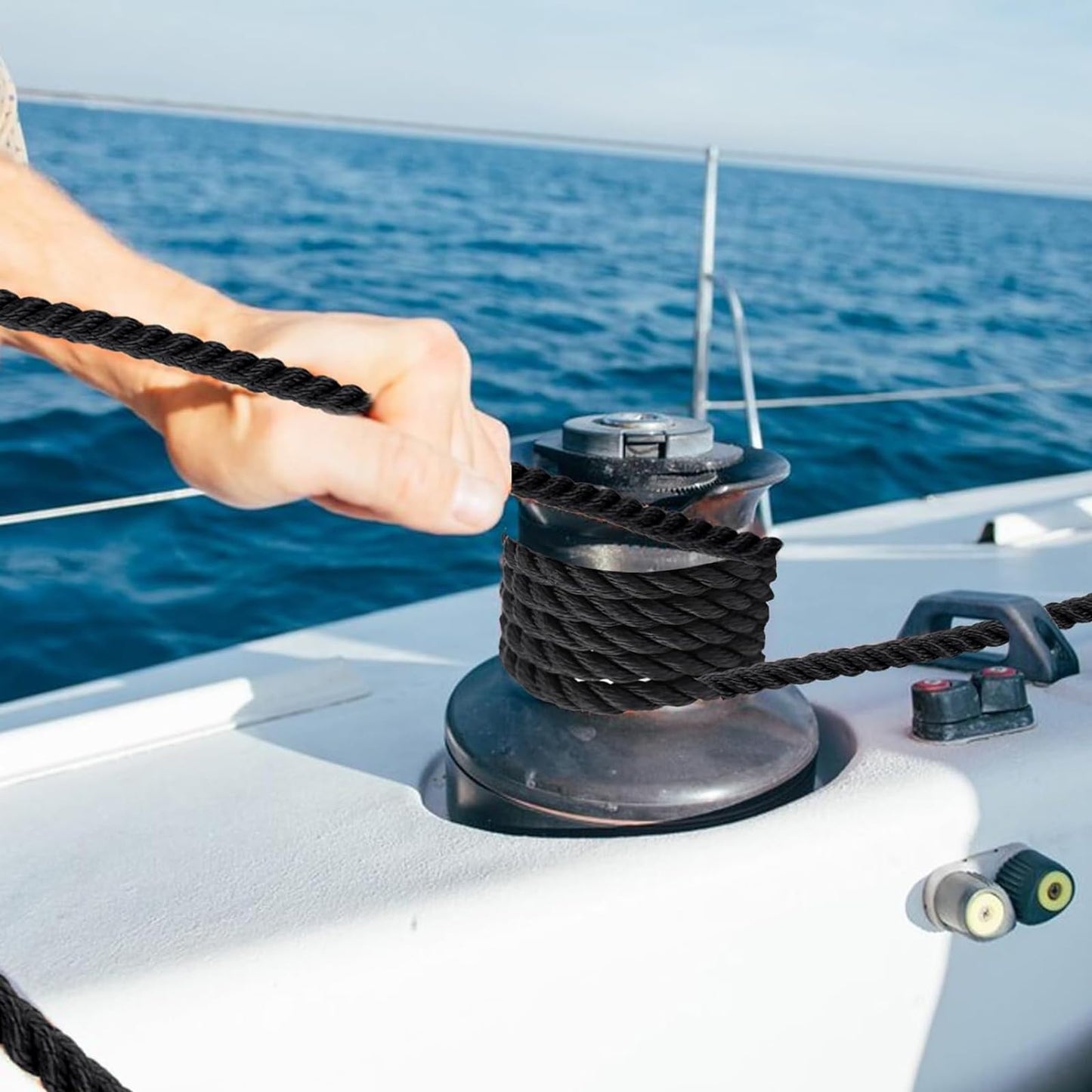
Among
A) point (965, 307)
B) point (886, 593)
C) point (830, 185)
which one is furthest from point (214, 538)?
point (830, 185)

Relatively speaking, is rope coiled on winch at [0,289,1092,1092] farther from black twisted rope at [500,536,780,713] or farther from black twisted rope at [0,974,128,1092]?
black twisted rope at [0,974,128,1092]

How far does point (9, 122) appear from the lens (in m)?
1.13

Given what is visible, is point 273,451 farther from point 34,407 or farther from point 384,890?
point 34,407

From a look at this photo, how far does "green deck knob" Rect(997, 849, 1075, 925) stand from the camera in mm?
997

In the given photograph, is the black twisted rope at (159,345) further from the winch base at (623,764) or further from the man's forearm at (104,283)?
the winch base at (623,764)

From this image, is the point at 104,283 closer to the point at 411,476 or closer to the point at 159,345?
the point at 159,345

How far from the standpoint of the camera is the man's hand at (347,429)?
70 cm

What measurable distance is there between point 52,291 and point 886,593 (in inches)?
49.3

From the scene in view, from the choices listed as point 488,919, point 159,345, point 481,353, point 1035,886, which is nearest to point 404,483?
point 159,345

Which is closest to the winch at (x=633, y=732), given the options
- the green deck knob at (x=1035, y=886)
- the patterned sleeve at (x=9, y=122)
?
the green deck knob at (x=1035, y=886)

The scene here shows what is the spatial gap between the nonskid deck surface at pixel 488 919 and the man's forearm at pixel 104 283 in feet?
1.16

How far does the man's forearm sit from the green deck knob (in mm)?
706

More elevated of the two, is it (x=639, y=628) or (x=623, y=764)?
(x=639, y=628)

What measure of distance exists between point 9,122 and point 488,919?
0.79 meters
